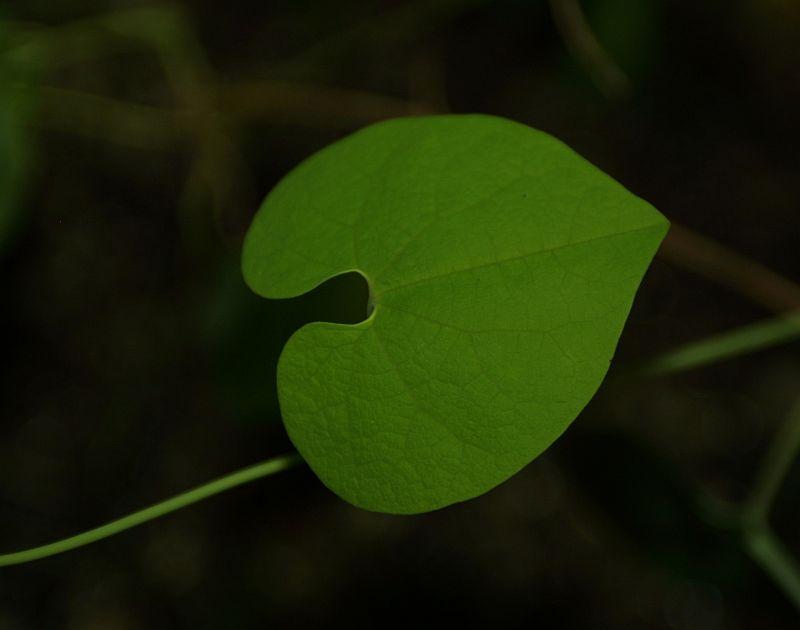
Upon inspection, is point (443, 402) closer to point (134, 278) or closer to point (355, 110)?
point (355, 110)

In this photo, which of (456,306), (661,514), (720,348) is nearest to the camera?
(456,306)

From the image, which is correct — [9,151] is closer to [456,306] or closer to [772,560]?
→ [456,306]

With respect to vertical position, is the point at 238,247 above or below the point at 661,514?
above

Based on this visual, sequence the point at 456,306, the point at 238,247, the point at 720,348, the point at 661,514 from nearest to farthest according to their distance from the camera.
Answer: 1. the point at 456,306
2. the point at 720,348
3. the point at 661,514
4. the point at 238,247

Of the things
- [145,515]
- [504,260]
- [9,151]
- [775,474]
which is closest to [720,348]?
[775,474]

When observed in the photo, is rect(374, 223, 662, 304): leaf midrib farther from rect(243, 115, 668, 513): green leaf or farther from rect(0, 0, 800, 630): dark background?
rect(0, 0, 800, 630): dark background

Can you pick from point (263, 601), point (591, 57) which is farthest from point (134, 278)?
point (591, 57)

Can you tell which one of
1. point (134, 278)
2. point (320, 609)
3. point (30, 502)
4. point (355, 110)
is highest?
point (355, 110)
